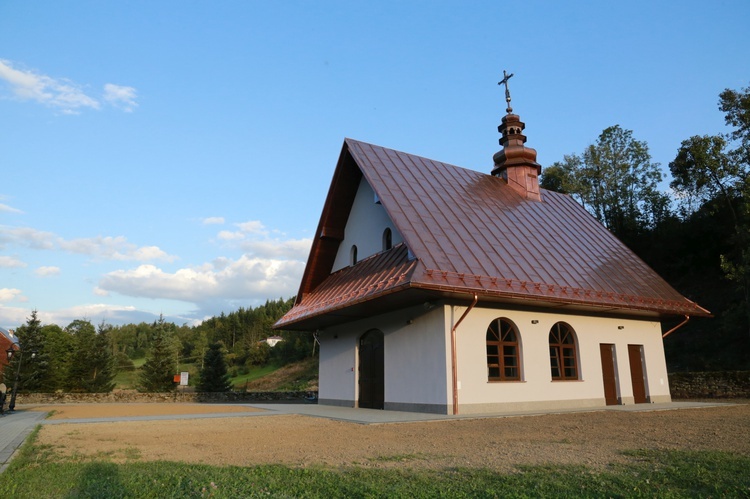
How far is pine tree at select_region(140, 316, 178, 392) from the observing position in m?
32.1

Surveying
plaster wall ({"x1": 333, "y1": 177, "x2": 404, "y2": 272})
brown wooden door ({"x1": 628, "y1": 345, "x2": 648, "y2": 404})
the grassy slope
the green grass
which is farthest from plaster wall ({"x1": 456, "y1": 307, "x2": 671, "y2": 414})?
the green grass

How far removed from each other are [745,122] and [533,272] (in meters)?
17.8

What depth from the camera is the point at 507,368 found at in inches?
547

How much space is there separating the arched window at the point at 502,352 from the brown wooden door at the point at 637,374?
5078 millimetres

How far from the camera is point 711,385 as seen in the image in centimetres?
1902

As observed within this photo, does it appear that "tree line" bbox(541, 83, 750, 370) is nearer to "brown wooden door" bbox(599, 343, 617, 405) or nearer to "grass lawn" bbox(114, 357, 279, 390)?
"brown wooden door" bbox(599, 343, 617, 405)

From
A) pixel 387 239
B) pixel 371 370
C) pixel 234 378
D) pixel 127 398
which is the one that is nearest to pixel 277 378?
pixel 234 378

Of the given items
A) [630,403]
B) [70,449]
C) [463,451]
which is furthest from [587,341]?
[70,449]

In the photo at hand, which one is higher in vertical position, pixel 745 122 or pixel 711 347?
pixel 745 122

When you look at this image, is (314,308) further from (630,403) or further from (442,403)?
(630,403)

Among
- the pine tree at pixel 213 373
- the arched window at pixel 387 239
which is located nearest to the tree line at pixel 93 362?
the pine tree at pixel 213 373

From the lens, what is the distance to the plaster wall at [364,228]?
16.4 meters

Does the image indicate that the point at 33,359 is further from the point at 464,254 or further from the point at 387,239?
the point at 464,254

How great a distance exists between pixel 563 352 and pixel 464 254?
482 cm
